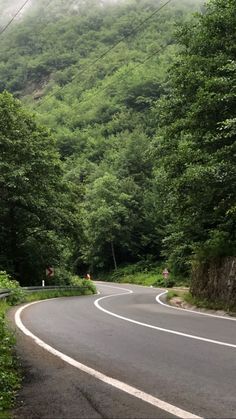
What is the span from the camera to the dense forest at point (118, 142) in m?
19.2

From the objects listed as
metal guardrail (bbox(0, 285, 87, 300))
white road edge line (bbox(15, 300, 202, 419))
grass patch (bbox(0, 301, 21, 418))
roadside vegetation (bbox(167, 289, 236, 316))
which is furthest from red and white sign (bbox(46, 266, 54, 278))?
grass patch (bbox(0, 301, 21, 418))

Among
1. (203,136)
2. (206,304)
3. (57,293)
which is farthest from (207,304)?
(57,293)

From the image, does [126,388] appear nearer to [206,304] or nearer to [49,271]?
[206,304]

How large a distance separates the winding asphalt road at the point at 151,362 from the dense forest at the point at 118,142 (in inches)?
216

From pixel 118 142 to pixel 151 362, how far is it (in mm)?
94487

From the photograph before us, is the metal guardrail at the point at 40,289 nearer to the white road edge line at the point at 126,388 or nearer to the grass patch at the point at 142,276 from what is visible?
the white road edge line at the point at 126,388

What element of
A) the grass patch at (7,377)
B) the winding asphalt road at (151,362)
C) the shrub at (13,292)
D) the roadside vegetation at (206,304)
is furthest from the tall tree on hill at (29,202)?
the grass patch at (7,377)

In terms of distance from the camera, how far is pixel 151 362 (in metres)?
7.49

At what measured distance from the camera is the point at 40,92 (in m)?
150

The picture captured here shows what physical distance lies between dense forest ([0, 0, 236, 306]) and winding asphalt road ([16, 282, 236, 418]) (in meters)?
5.48

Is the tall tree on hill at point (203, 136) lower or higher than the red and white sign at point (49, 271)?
higher

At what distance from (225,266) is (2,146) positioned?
60.6 ft

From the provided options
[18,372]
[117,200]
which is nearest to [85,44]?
[117,200]

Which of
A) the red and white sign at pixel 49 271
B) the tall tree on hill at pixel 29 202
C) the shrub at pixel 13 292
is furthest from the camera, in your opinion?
the red and white sign at pixel 49 271
